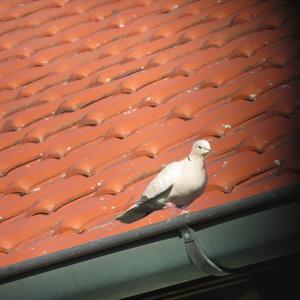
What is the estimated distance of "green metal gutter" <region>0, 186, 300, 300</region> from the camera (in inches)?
94.8

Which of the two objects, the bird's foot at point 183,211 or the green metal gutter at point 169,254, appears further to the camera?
the bird's foot at point 183,211

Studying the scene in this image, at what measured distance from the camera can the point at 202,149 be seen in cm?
285

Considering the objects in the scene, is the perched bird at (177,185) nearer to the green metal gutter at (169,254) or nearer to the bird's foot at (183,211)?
the bird's foot at (183,211)

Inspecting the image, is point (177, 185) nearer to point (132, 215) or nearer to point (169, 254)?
point (132, 215)

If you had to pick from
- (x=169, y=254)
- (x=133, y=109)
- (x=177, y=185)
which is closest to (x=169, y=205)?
(x=177, y=185)

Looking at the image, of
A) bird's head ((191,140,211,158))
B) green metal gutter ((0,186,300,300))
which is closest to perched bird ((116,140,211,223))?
bird's head ((191,140,211,158))

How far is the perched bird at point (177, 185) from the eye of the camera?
2787 mm

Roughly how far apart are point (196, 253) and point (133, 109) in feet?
A: 3.73

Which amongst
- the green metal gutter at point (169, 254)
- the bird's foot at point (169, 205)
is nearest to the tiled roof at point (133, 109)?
the bird's foot at point (169, 205)

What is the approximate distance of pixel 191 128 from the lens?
3.24m

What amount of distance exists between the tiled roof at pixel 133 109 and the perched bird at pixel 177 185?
0.06 metres

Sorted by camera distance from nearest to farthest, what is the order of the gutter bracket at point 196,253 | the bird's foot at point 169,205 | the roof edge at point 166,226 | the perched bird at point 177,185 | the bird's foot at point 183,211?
the roof edge at point 166,226, the gutter bracket at point 196,253, the bird's foot at point 183,211, the perched bird at point 177,185, the bird's foot at point 169,205

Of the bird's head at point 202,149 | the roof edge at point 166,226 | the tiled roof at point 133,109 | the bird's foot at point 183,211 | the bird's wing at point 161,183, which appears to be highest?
the tiled roof at point 133,109

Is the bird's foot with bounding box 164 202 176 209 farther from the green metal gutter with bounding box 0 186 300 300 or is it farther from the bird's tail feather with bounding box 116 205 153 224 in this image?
the green metal gutter with bounding box 0 186 300 300
